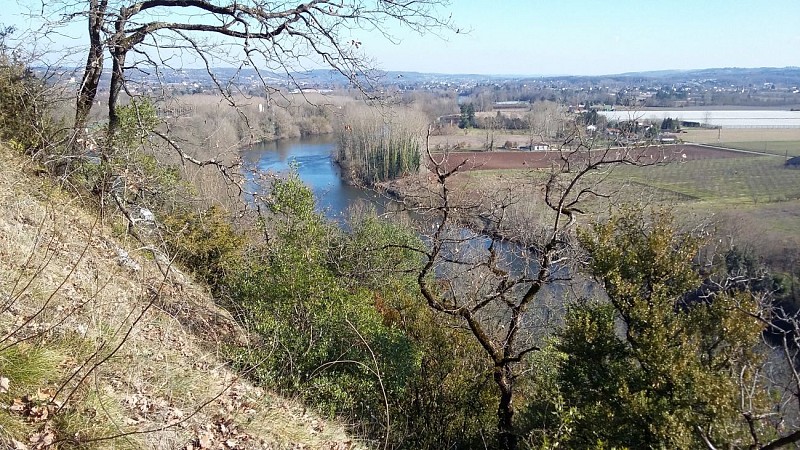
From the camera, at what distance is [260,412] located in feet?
12.1

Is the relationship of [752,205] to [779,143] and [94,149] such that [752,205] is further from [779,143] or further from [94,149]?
[94,149]

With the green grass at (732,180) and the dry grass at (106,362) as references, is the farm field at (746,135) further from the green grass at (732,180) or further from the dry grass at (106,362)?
the dry grass at (106,362)

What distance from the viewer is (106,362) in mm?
3121

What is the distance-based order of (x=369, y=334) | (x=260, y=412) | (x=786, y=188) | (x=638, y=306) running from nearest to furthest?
(x=260, y=412) < (x=638, y=306) < (x=369, y=334) < (x=786, y=188)

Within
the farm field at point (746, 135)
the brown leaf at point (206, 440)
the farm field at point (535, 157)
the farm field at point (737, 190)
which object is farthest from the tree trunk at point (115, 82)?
the farm field at point (746, 135)

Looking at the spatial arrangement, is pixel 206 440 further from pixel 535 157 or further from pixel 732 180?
pixel 732 180

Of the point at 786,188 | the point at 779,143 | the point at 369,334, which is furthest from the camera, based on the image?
the point at 779,143

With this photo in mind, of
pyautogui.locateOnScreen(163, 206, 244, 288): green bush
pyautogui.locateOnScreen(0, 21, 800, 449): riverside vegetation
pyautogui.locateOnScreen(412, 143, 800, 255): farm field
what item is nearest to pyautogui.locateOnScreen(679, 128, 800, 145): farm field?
pyautogui.locateOnScreen(412, 143, 800, 255): farm field

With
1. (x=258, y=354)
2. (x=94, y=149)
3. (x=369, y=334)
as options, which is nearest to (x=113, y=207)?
(x=94, y=149)

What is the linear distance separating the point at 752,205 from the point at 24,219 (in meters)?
37.4

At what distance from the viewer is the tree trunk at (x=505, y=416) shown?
7.85 metres

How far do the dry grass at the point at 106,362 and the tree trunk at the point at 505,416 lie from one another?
13.2 feet

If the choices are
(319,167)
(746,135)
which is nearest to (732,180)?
(746,135)

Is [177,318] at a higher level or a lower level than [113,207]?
lower
